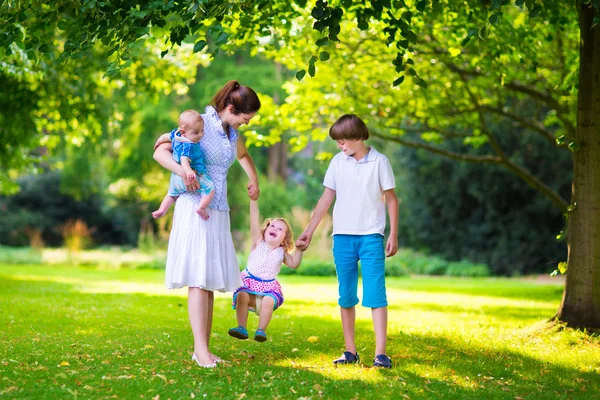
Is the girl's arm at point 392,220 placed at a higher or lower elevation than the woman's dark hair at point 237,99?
lower

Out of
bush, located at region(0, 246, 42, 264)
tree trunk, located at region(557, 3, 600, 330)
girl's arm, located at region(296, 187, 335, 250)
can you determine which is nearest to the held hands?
girl's arm, located at region(296, 187, 335, 250)

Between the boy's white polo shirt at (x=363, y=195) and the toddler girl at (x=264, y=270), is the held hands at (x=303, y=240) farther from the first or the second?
the boy's white polo shirt at (x=363, y=195)

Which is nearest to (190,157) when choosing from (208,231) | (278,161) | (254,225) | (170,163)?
(170,163)

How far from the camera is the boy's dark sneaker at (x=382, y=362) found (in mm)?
5559

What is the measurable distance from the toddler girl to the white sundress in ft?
1.54

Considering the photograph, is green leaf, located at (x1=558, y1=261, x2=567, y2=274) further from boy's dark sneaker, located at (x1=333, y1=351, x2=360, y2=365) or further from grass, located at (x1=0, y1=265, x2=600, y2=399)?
boy's dark sneaker, located at (x1=333, y1=351, x2=360, y2=365)

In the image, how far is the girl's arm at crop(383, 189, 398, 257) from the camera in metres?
5.54

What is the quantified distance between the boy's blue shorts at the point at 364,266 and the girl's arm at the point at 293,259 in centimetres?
36

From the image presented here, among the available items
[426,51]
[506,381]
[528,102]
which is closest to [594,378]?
[506,381]

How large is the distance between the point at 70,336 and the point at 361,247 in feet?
10.1

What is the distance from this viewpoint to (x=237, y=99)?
546 centimetres

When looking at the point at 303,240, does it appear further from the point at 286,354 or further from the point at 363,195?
the point at 286,354

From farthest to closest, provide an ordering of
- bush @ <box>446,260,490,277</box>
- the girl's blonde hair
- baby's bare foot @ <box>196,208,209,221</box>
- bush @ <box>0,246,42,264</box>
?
bush @ <box>0,246,42,264</box> < bush @ <box>446,260,490,277</box> < the girl's blonde hair < baby's bare foot @ <box>196,208,209,221</box>

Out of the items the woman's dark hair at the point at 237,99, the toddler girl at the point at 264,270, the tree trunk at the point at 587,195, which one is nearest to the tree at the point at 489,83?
the tree trunk at the point at 587,195
